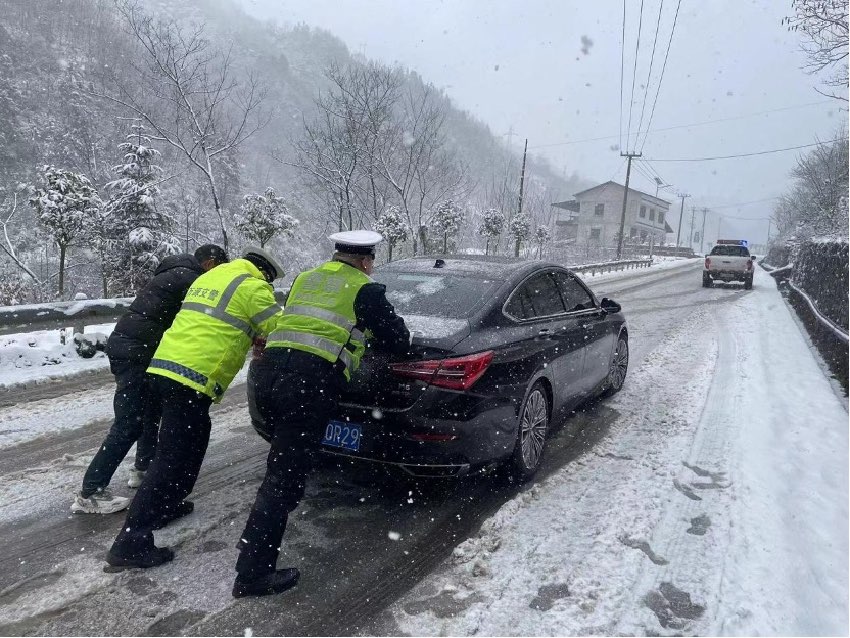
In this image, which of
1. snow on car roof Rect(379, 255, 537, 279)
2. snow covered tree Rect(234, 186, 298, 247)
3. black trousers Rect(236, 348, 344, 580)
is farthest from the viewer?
snow covered tree Rect(234, 186, 298, 247)

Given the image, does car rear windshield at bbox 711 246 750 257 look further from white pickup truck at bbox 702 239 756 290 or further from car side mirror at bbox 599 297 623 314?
car side mirror at bbox 599 297 623 314

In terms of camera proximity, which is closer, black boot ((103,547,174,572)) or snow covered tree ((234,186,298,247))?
black boot ((103,547,174,572))

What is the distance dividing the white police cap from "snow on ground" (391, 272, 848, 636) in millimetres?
1802

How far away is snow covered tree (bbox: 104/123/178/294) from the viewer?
15055mm

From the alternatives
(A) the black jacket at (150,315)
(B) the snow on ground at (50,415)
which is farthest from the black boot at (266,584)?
(B) the snow on ground at (50,415)

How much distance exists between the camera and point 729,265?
2270 cm

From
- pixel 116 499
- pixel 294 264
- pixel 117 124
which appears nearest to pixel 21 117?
pixel 117 124

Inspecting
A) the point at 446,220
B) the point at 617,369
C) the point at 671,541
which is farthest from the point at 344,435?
the point at 446,220

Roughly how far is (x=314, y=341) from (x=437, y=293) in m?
1.65

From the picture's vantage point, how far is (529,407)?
420 cm

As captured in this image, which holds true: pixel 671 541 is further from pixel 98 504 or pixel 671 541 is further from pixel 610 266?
pixel 610 266

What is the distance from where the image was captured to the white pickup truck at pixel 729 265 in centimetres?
2266

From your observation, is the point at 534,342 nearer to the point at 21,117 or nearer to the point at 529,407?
the point at 529,407

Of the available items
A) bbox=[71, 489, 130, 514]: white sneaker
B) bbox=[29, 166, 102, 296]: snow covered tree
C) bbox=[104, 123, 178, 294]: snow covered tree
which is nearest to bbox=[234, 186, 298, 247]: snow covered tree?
bbox=[104, 123, 178, 294]: snow covered tree
